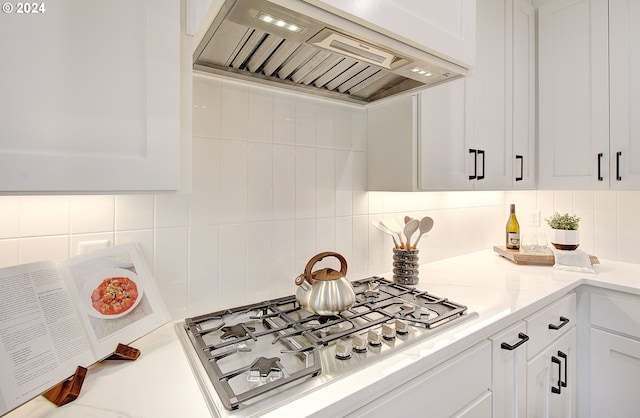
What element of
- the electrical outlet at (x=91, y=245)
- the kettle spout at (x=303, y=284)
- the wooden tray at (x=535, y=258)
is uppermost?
the electrical outlet at (x=91, y=245)

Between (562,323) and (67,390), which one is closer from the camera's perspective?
(67,390)

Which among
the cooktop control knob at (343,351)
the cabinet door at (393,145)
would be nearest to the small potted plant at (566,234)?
the cabinet door at (393,145)

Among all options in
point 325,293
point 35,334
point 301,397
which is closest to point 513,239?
point 325,293

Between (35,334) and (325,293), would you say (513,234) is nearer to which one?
(325,293)

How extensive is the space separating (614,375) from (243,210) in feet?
5.87

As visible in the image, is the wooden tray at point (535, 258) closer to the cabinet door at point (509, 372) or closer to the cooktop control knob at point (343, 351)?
the cabinet door at point (509, 372)

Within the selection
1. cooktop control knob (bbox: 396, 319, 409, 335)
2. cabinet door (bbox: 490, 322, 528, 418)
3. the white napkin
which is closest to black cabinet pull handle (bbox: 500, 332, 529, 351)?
cabinet door (bbox: 490, 322, 528, 418)

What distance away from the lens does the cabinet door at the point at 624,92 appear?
1497mm

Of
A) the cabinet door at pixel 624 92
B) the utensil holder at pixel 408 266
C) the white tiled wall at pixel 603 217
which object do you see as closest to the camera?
the utensil holder at pixel 408 266

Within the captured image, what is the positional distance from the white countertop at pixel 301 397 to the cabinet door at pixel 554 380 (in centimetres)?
23

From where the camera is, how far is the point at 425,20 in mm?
878

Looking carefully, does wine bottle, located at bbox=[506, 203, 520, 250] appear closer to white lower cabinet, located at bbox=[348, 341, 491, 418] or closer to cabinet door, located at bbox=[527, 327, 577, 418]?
cabinet door, located at bbox=[527, 327, 577, 418]

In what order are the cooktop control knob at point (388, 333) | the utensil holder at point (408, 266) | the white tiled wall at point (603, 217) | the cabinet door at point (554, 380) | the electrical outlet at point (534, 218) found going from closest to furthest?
the cooktop control knob at point (388, 333), the cabinet door at point (554, 380), the utensil holder at point (408, 266), the white tiled wall at point (603, 217), the electrical outlet at point (534, 218)

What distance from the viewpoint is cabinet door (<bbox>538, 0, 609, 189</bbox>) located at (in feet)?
5.24
